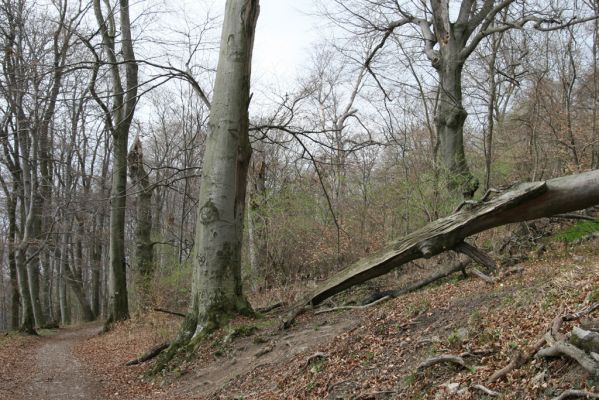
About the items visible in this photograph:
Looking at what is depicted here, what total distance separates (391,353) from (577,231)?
17.6 feet

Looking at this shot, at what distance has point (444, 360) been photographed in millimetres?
4387

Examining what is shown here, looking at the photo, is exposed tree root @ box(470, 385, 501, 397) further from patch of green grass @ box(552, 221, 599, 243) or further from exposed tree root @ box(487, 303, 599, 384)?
patch of green grass @ box(552, 221, 599, 243)

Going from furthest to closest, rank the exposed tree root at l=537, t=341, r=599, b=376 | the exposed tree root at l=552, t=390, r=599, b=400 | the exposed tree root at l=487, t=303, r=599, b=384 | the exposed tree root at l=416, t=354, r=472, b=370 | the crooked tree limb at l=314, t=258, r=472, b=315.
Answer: the crooked tree limb at l=314, t=258, r=472, b=315 < the exposed tree root at l=416, t=354, r=472, b=370 < the exposed tree root at l=487, t=303, r=599, b=384 < the exposed tree root at l=537, t=341, r=599, b=376 < the exposed tree root at l=552, t=390, r=599, b=400

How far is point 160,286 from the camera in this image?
56.1 ft

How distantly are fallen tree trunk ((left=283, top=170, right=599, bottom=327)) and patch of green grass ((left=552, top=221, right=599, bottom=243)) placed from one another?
2131mm

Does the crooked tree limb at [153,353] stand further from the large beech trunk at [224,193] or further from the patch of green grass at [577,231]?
the patch of green grass at [577,231]

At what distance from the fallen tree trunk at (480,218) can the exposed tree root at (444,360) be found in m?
3.12

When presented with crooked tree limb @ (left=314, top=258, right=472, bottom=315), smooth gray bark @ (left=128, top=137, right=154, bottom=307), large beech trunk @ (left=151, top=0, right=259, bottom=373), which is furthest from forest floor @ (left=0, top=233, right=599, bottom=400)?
smooth gray bark @ (left=128, top=137, right=154, bottom=307)

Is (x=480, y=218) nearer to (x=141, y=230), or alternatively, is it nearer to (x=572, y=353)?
(x=572, y=353)

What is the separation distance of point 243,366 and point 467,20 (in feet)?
37.1

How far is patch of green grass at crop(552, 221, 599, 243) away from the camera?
28.5 feet

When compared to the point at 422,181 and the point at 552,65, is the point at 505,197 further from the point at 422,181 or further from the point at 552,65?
the point at 552,65

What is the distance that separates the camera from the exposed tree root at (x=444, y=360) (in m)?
4.23

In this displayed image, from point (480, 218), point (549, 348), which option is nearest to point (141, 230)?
point (480, 218)
